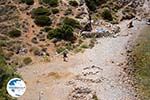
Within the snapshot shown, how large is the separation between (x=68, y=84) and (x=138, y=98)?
740 cm

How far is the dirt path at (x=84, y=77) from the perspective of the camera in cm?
4181

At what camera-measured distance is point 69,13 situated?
205ft

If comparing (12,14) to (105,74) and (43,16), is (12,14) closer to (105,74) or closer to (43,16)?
(43,16)

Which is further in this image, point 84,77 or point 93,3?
point 93,3

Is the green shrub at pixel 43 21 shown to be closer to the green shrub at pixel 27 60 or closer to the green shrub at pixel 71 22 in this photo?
the green shrub at pixel 71 22

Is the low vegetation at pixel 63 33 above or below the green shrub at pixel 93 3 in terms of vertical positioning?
below

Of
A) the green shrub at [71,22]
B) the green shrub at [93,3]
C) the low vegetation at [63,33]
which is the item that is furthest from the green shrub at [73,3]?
the low vegetation at [63,33]

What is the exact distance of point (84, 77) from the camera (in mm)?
46031

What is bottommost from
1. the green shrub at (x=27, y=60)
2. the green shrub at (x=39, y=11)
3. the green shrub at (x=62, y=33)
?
the green shrub at (x=27, y=60)

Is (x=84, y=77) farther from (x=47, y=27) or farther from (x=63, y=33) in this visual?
(x=47, y=27)

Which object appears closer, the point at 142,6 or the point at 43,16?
the point at 43,16

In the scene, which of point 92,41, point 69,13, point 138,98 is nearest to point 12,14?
point 69,13

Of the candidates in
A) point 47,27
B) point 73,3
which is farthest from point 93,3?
point 47,27

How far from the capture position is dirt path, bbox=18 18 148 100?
41.8 metres
